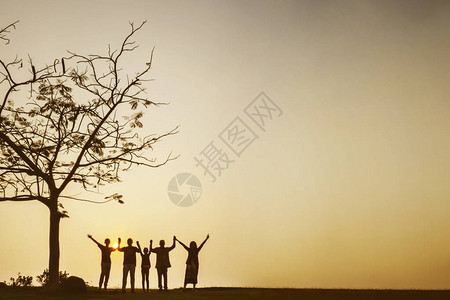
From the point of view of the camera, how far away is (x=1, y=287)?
22516mm

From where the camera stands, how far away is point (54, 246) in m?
21.4

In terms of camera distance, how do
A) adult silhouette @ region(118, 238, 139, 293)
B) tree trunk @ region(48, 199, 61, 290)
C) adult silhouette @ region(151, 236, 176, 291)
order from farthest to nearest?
tree trunk @ region(48, 199, 61, 290) < adult silhouette @ region(151, 236, 176, 291) < adult silhouette @ region(118, 238, 139, 293)

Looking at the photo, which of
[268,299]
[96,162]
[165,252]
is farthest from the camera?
[96,162]

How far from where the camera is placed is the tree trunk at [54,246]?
20750 mm

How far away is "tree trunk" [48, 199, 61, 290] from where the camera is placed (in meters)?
20.8

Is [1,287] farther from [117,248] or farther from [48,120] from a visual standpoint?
[48,120]

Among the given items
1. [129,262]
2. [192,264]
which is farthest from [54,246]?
[192,264]

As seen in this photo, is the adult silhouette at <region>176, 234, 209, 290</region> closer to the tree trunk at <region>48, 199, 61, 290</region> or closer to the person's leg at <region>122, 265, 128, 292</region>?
the person's leg at <region>122, 265, 128, 292</region>

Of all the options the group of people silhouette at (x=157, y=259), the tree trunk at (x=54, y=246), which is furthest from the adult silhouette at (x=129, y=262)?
the tree trunk at (x=54, y=246)

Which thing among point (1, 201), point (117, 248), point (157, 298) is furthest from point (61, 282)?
point (157, 298)

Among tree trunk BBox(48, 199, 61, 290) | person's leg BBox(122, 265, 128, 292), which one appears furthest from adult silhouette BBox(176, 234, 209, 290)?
tree trunk BBox(48, 199, 61, 290)

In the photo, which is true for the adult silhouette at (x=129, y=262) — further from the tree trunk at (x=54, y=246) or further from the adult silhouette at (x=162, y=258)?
the tree trunk at (x=54, y=246)

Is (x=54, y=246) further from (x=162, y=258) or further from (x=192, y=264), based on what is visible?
(x=192, y=264)

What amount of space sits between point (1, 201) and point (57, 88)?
20.5ft
